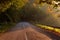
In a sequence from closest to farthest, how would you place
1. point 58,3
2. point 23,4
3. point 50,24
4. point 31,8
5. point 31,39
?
point 31,39, point 58,3, point 50,24, point 23,4, point 31,8

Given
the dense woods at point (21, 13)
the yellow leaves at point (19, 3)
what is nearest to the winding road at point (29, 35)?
the yellow leaves at point (19, 3)

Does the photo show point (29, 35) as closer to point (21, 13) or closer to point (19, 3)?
point (19, 3)

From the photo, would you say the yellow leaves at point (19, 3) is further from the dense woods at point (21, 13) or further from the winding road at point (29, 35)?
the winding road at point (29, 35)

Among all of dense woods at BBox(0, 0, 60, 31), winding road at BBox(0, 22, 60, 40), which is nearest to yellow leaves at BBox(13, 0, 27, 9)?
dense woods at BBox(0, 0, 60, 31)

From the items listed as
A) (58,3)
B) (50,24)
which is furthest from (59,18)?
(58,3)

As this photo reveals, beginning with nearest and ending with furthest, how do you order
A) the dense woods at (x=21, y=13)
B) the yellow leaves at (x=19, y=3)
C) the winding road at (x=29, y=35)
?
the winding road at (x=29, y=35), the yellow leaves at (x=19, y=3), the dense woods at (x=21, y=13)

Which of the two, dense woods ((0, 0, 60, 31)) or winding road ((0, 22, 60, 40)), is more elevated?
winding road ((0, 22, 60, 40))

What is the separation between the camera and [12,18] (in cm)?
2197

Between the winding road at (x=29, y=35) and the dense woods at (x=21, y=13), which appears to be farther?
the dense woods at (x=21, y=13)

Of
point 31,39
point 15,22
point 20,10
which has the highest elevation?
A: point 31,39

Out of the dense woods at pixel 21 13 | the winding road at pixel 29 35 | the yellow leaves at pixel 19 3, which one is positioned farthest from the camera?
the dense woods at pixel 21 13

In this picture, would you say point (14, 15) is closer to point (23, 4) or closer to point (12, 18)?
point (12, 18)

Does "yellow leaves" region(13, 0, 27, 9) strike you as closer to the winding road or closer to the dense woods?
the dense woods

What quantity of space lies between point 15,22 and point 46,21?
429 centimetres
